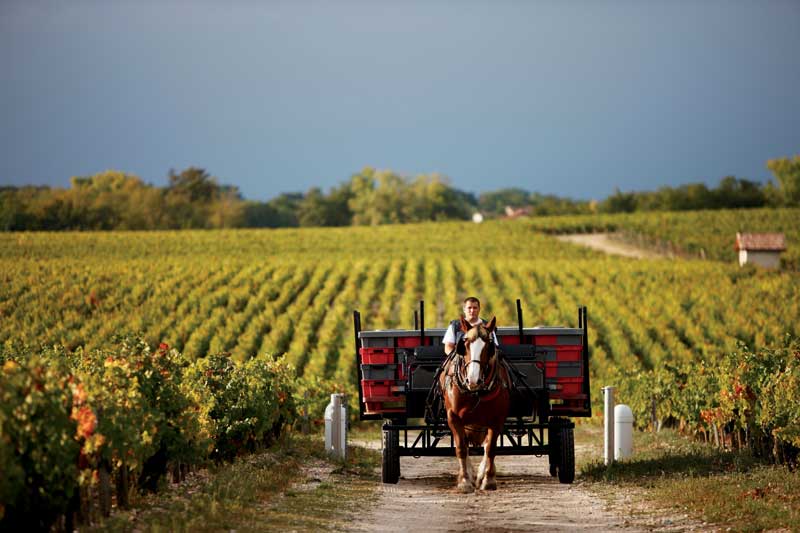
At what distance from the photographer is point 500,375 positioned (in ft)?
42.5

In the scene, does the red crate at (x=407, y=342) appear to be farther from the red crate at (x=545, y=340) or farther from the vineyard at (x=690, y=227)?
the vineyard at (x=690, y=227)

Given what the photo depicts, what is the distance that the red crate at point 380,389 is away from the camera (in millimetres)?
14312

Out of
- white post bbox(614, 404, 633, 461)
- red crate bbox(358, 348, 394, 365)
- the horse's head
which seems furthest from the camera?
white post bbox(614, 404, 633, 461)

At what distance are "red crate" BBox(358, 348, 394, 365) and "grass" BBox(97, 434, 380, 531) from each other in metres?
1.59

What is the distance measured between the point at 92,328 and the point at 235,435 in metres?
31.2

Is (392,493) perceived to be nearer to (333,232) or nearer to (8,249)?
(8,249)

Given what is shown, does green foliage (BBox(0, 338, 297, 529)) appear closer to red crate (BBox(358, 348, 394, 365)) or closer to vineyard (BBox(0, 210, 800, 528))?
vineyard (BBox(0, 210, 800, 528))

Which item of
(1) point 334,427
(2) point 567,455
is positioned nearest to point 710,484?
(2) point 567,455

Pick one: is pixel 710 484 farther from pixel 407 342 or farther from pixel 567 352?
pixel 407 342

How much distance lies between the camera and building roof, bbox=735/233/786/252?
6706 cm

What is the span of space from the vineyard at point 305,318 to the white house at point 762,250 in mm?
6343

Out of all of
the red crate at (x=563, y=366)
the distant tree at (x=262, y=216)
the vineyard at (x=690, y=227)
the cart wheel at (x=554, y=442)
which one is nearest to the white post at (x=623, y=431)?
the cart wheel at (x=554, y=442)

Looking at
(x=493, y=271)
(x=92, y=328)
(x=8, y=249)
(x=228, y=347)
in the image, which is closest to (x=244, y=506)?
(x=228, y=347)

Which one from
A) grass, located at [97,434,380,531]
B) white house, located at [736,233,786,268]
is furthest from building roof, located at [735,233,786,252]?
grass, located at [97,434,380,531]
